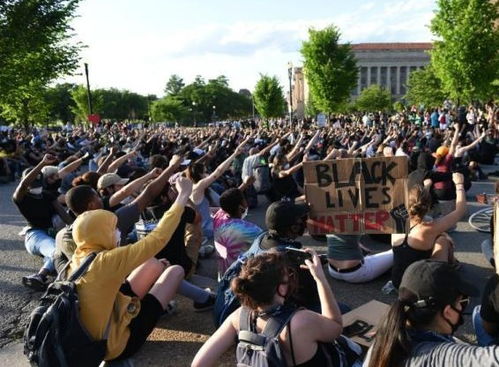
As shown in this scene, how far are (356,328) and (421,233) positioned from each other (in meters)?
1.22

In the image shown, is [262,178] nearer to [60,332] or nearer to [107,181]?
[107,181]

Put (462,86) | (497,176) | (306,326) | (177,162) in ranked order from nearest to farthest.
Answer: (306,326), (177,162), (497,176), (462,86)

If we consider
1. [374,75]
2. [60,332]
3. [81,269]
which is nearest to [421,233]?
[81,269]

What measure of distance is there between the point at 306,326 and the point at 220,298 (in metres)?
1.55

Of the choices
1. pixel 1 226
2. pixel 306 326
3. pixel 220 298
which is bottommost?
pixel 1 226

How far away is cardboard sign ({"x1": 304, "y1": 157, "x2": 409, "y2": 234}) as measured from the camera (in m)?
4.80

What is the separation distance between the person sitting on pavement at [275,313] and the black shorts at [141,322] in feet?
3.14

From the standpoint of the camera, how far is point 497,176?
12156 millimetres

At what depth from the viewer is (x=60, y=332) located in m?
3.07

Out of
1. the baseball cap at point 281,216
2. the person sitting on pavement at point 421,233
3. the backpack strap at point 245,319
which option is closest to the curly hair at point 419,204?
the person sitting on pavement at point 421,233

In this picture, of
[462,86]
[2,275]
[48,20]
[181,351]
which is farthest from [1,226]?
[462,86]

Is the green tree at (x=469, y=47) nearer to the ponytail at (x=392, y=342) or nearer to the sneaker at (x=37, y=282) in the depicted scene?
the sneaker at (x=37, y=282)

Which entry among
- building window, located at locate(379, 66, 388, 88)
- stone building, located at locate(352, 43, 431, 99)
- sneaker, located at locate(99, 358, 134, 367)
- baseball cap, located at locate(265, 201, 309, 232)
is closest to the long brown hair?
baseball cap, located at locate(265, 201, 309, 232)

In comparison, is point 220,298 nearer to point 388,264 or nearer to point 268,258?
point 268,258
